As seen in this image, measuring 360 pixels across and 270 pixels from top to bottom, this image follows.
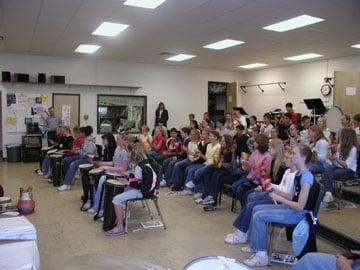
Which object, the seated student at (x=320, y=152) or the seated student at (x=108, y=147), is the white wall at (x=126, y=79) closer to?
the seated student at (x=108, y=147)

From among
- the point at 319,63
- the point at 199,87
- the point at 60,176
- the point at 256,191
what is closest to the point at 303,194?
the point at 256,191

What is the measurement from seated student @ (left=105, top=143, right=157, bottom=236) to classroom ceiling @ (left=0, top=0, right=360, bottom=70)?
257 centimetres

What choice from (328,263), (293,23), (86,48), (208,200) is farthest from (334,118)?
(328,263)

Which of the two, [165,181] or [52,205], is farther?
[165,181]

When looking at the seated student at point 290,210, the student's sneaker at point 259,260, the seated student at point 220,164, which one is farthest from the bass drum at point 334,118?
the student's sneaker at point 259,260

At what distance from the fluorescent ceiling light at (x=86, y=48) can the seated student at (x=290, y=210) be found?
272 inches

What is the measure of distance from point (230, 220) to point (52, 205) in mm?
2650

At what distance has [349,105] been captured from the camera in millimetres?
8883

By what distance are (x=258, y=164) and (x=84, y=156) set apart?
3259 millimetres

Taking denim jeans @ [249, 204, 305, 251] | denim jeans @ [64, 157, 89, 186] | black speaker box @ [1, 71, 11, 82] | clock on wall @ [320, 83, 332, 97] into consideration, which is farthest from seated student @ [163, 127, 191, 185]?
black speaker box @ [1, 71, 11, 82]

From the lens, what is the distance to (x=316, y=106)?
9.21 m

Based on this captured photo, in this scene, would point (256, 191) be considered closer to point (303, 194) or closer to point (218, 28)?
point (303, 194)

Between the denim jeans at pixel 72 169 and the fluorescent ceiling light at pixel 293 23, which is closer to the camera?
the fluorescent ceiling light at pixel 293 23

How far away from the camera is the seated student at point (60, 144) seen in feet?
23.5
